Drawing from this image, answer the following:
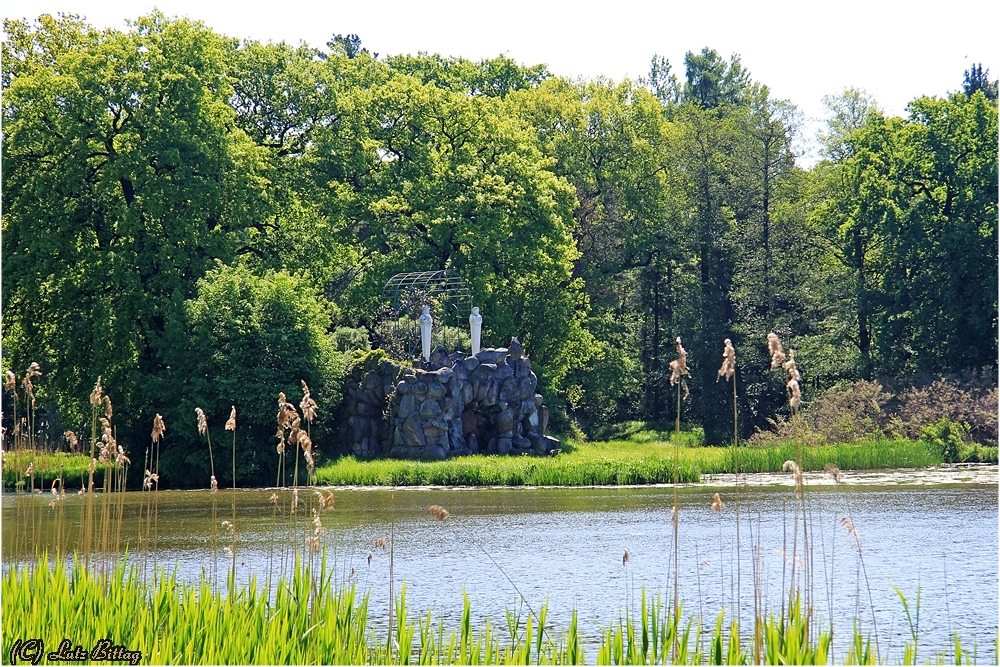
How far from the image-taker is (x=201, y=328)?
2703cm

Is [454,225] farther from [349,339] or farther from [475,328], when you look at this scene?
[475,328]

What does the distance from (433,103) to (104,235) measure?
1047cm

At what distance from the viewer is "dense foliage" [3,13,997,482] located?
2823 cm

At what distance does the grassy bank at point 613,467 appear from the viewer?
23297 mm

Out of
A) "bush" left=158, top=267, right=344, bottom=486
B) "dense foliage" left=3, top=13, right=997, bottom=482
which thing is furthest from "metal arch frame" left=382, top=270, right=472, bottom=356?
"bush" left=158, top=267, right=344, bottom=486

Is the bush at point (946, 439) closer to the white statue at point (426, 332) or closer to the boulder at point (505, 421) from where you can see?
the boulder at point (505, 421)

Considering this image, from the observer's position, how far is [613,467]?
23453 mm

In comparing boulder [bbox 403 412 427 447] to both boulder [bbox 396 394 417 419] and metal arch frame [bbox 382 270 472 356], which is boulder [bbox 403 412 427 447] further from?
metal arch frame [bbox 382 270 472 356]

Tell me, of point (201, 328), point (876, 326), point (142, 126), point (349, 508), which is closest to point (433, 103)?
point (142, 126)

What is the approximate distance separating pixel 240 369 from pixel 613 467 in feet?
28.9

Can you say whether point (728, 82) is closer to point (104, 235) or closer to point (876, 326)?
point (876, 326)

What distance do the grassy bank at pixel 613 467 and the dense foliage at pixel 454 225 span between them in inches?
129

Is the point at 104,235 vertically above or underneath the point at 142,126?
underneath

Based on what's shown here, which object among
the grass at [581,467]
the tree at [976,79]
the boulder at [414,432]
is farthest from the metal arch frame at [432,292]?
the tree at [976,79]
